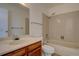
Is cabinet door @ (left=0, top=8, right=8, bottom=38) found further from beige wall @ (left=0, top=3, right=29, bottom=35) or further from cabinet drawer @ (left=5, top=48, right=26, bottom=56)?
cabinet drawer @ (left=5, top=48, right=26, bottom=56)

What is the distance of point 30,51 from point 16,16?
1.76ft

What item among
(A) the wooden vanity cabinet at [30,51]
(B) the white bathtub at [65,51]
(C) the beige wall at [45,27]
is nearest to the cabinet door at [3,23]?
(A) the wooden vanity cabinet at [30,51]

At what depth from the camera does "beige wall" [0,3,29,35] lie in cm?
142

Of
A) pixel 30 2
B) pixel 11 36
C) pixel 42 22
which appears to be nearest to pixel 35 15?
pixel 42 22

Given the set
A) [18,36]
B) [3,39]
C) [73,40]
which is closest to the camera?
[73,40]

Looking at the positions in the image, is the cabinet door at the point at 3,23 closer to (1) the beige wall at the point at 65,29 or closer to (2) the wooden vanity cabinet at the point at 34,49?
(2) the wooden vanity cabinet at the point at 34,49

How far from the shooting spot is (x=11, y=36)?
1.54 m

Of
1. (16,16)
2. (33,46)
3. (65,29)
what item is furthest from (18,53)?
(65,29)

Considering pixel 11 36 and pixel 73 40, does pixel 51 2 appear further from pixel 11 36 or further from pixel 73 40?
pixel 11 36

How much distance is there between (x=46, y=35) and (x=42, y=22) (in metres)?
0.19

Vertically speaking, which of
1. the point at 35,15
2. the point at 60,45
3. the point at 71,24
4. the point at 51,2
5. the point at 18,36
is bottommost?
the point at 60,45

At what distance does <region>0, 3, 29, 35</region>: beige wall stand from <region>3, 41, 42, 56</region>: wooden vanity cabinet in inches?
11.3

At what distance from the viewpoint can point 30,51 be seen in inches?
55.8

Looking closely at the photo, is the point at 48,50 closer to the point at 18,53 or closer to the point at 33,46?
the point at 33,46
